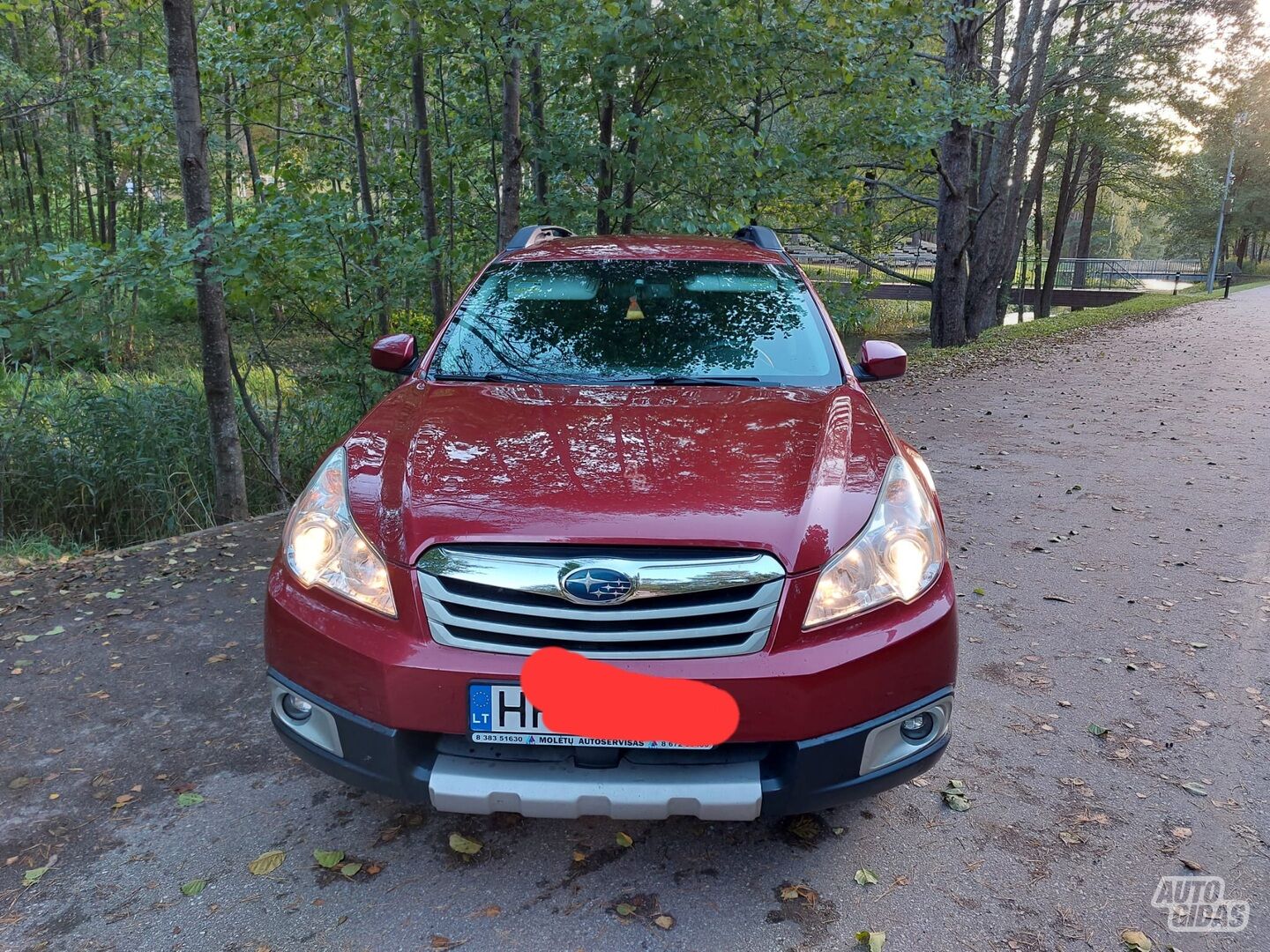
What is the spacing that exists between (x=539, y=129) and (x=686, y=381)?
539 cm

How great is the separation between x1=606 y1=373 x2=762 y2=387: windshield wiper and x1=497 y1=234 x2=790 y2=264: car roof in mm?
893

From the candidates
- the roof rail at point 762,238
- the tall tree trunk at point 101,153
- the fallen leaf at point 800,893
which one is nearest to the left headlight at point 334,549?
the fallen leaf at point 800,893

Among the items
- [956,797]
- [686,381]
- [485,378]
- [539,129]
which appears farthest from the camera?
[539,129]

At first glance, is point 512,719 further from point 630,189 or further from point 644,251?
point 630,189

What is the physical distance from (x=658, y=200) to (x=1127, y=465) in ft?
15.1

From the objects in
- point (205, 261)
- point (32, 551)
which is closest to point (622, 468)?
point (205, 261)

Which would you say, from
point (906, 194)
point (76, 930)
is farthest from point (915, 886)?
point (906, 194)

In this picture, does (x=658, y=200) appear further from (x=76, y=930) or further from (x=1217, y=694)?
(x=76, y=930)

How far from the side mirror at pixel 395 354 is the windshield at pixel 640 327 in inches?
8.3

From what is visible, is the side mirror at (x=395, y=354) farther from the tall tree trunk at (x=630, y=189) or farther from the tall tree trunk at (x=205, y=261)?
the tall tree trunk at (x=630, y=189)

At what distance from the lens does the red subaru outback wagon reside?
2.11 metres

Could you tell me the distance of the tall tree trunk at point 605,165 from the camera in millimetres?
7539

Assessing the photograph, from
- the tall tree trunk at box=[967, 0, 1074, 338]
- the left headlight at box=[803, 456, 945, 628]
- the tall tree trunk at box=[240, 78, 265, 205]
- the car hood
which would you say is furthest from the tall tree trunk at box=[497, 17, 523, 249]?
the tall tree trunk at box=[967, 0, 1074, 338]

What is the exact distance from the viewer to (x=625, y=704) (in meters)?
2.10
